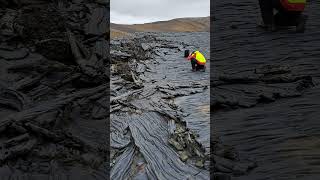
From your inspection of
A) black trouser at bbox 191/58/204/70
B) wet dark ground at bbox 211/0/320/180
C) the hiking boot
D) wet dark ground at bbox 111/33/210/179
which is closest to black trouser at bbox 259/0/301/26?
the hiking boot

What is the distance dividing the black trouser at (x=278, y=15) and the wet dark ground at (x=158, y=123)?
6.25ft

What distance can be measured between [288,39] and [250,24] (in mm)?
1385

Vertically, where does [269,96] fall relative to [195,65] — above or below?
below

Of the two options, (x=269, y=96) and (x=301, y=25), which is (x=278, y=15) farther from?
(x=269, y=96)

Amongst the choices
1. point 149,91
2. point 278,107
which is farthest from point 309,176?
point 149,91

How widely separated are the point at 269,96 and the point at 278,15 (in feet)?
11.2

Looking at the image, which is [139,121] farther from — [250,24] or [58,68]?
[250,24]

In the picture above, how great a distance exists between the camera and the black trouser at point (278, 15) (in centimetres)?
778

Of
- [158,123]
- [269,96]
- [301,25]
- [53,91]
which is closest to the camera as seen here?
[269,96]

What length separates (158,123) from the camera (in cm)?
551

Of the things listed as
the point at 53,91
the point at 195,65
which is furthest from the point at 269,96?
the point at 195,65

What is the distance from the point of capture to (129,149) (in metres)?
4.67

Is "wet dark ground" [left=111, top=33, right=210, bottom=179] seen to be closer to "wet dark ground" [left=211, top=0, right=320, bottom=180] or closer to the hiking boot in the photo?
"wet dark ground" [left=211, top=0, right=320, bottom=180]

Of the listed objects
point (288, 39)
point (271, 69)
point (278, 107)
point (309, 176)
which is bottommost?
point (309, 176)
